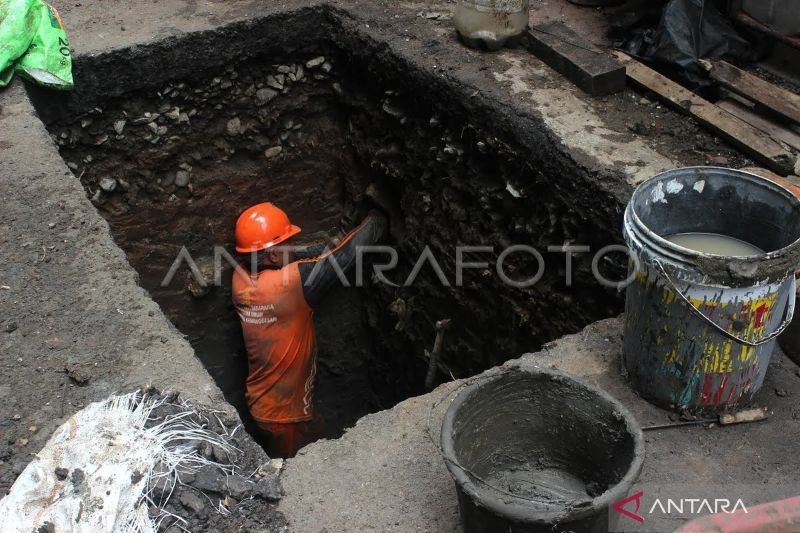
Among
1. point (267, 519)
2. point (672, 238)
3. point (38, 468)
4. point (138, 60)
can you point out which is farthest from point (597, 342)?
point (138, 60)

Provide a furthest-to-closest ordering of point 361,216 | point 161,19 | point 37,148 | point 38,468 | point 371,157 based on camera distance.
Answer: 1. point 361,216
2. point 371,157
3. point 161,19
4. point 37,148
5. point 38,468

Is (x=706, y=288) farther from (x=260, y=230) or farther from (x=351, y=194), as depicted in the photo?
(x=351, y=194)

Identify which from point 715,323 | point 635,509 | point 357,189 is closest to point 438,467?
point 635,509

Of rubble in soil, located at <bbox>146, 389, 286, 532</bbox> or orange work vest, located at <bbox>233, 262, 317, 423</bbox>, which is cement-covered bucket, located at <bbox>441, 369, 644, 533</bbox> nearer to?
rubble in soil, located at <bbox>146, 389, 286, 532</bbox>

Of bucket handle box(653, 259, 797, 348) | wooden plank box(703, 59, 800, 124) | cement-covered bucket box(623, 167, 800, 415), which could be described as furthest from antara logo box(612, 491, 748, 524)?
wooden plank box(703, 59, 800, 124)

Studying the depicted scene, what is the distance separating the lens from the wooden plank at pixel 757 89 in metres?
3.74

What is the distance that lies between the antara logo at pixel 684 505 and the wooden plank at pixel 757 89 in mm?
2032

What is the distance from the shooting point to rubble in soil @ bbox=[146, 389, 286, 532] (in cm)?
230

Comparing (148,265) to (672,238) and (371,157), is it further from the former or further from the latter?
(672,238)

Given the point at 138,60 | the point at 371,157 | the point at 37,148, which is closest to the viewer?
the point at 37,148

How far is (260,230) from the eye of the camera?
4750 mm

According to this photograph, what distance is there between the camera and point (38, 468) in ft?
7.73

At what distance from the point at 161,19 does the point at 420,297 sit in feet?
7.55

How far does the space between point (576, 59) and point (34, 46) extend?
2.86 m
